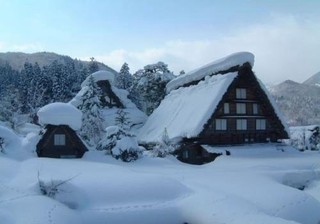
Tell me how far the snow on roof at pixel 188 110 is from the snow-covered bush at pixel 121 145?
4.19 metres

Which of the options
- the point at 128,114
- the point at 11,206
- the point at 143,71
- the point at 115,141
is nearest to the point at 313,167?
the point at 115,141

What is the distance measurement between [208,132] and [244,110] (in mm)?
4139

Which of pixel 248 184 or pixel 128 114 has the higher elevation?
pixel 128 114

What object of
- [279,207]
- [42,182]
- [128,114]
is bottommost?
[279,207]

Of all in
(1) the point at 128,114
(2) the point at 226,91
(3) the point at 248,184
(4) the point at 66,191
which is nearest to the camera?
(4) the point at 66,191

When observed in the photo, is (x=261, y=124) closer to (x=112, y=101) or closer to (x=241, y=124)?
(x=241, y=124)

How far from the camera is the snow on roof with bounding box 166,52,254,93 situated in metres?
31.0

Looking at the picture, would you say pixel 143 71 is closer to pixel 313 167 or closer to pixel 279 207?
pixel 313 167

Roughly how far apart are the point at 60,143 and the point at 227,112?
1358 centimetres

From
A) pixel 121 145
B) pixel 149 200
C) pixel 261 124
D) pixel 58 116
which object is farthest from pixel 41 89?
pixel 149 200

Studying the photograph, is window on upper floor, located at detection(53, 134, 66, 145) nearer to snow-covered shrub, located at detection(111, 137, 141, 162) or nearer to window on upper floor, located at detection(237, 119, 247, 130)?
snow-covered shrub, located at detection(111, 137, 141, 162)

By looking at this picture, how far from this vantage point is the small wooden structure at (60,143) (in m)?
28.7

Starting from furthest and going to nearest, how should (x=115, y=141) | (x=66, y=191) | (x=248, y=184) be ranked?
(x=115, y=141), (x=248, y=184), (x=66, y=191)

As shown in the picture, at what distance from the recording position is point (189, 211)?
47.8ft
